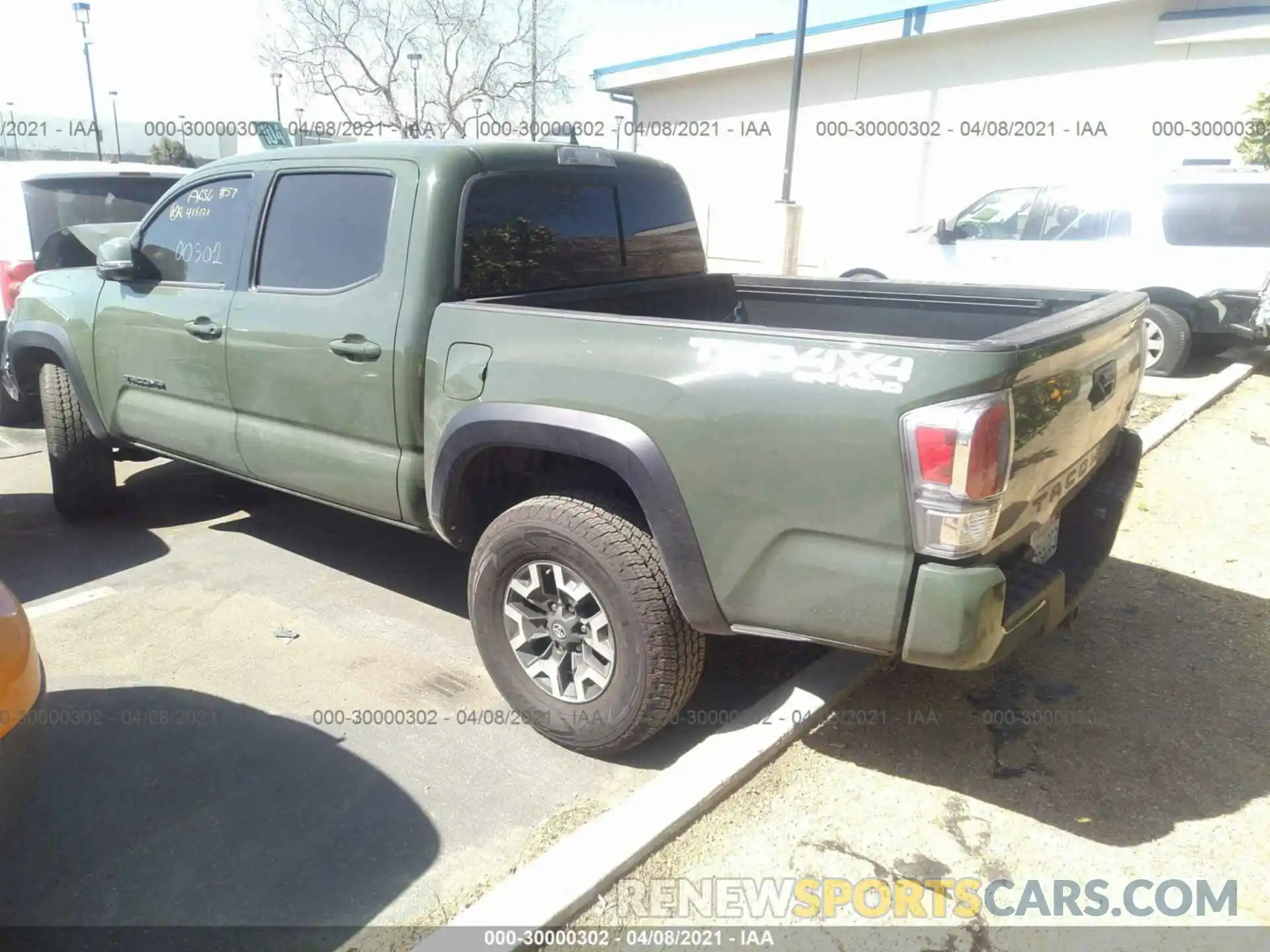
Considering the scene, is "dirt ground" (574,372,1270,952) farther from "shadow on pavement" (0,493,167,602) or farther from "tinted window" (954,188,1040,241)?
"tinted window" (954,188,1040,241)

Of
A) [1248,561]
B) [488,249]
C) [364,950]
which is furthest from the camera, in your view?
[1248,561]

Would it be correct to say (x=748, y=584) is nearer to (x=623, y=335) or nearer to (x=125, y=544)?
(x=623, y=335)

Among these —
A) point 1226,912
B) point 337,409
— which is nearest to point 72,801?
point 337,409

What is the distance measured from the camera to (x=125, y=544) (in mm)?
4777

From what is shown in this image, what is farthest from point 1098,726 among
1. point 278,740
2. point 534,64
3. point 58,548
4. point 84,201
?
point 534,64

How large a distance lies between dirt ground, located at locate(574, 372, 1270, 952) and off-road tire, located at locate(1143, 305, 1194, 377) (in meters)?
5.24

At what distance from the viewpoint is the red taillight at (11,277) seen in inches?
243

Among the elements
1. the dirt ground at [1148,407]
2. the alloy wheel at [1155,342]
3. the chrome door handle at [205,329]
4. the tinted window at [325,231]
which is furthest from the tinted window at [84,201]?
the alloy wheel at [1155,342]

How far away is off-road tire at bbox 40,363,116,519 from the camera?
485 cm

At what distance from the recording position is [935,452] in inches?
87.9

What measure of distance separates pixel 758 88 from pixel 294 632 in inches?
671

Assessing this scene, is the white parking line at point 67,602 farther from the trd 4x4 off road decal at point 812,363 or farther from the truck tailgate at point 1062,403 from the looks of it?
the truck tailgate at point 1062,403

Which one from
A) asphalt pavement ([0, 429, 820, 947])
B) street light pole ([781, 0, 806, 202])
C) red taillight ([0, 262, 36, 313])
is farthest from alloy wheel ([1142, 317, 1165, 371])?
red taillight ([0, 262, 36, 313])

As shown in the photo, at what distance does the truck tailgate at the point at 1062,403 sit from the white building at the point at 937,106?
8752mm
